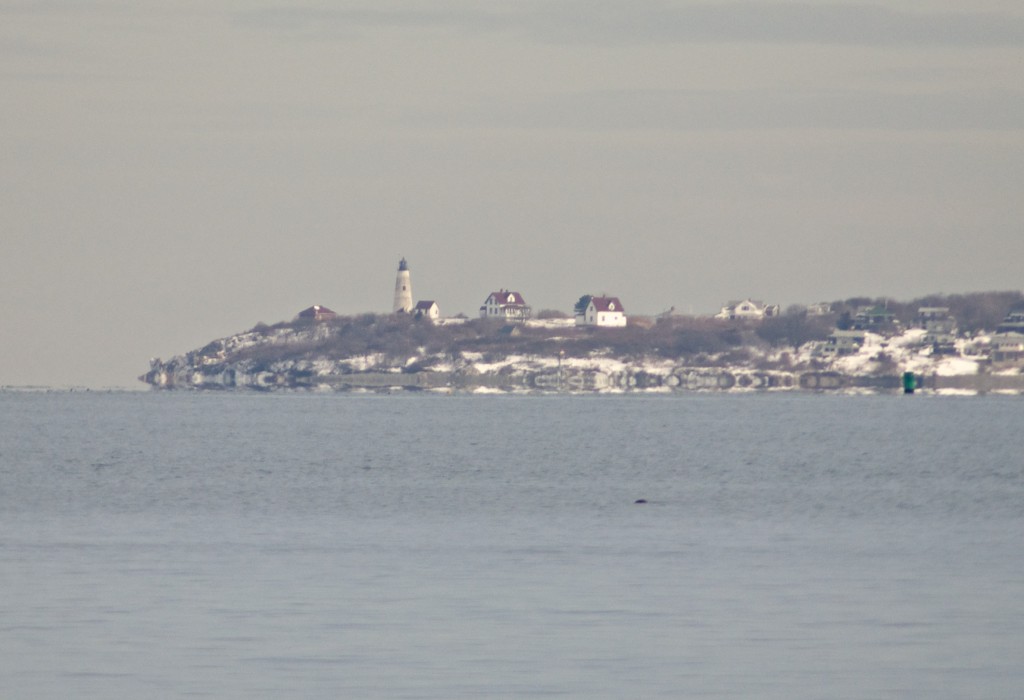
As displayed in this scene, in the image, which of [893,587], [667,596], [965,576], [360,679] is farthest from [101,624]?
[965,576]

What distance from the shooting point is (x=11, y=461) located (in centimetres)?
6400

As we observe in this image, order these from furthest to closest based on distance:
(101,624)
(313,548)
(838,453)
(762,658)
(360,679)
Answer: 1. (838,453)
2. (313,548)
3. (101,624)
4. (762,658)
5. (360,679)

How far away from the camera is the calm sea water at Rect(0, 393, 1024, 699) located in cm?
1628

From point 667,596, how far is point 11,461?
48.4m

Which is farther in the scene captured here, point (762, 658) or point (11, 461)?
point (11, 461)

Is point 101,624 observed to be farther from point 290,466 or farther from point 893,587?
point 290,466

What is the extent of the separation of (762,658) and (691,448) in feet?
204

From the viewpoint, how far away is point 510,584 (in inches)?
898

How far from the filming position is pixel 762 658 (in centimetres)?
1720

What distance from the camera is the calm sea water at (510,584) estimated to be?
16.3m

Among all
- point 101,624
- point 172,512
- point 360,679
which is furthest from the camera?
point 172,512

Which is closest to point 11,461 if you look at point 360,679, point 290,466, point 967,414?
point 290,466

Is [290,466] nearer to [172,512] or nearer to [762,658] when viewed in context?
[172,512]

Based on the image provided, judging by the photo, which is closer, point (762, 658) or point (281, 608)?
point (762, 658)
